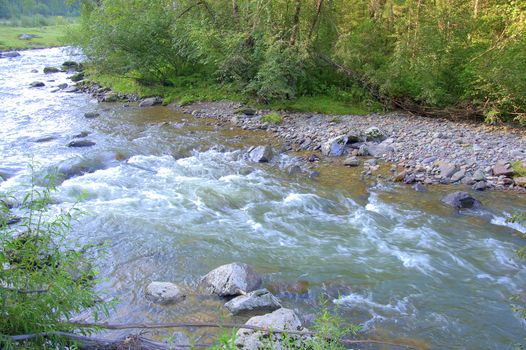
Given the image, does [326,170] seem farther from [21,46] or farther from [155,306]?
[21,46]

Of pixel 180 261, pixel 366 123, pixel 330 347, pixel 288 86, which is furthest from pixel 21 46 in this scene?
pixel 330 347

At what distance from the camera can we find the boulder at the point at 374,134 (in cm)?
1527

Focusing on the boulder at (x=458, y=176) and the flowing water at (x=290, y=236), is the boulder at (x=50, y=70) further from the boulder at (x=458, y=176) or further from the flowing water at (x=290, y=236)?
the boulder at (x=458, y=176)

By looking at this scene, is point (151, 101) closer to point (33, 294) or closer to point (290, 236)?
point (290, 236)

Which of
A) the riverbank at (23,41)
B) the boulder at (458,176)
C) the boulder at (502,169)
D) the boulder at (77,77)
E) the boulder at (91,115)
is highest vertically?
the riverbank at (23,41)

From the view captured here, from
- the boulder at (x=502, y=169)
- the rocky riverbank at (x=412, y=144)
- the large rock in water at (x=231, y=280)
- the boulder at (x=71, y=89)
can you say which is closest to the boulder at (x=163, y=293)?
the large rock in water at (x=231, y=280)

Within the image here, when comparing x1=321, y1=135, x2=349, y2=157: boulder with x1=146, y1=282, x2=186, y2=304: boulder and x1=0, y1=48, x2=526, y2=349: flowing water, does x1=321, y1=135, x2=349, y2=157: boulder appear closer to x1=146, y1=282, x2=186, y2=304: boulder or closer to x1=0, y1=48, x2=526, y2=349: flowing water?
x1=0, y1=48, x2=526, y2=349: flowing water

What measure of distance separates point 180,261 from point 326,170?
21.0 feet

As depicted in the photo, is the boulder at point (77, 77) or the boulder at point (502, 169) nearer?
the boulder at point (502, 169)

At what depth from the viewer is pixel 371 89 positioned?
19.1 m

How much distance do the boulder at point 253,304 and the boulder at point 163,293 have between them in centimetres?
83

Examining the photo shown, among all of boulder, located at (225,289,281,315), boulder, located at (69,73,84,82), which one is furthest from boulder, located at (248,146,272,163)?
boulder, located at (69,73,84,82)

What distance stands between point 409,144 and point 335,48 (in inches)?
265

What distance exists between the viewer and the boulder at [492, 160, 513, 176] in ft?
38.8
